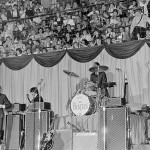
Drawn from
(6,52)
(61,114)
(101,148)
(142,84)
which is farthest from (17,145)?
(6,52)

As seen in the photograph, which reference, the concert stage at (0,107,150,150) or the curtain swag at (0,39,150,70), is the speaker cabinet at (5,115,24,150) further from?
the curtain swag at (0,39,150,70)

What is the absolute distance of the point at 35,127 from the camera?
327 inches

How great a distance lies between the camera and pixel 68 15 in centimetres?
1240

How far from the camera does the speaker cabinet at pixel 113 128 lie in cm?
697

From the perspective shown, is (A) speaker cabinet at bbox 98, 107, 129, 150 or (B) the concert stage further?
(B) the concert stage

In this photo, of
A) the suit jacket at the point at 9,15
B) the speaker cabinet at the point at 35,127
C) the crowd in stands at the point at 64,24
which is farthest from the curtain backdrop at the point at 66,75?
the speaker cabinet at the point at 35,127

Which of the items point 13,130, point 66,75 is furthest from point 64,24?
point 13,130

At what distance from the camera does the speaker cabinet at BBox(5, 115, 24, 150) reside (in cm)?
857

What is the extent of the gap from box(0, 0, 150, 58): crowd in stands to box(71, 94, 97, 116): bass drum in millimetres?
2725

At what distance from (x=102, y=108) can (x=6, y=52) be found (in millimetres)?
6628

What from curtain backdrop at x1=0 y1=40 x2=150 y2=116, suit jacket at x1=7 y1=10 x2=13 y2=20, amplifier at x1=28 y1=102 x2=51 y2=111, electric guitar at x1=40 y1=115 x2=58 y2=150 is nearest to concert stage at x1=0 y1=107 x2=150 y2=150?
amplifier at x1=28 y1=102 x2=51 y2=111

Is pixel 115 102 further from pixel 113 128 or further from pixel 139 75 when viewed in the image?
pixel 139 75

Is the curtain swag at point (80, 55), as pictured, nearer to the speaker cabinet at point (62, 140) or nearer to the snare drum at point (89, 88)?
the snare drum at point (89, 88)

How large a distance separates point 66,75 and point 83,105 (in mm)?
3047
